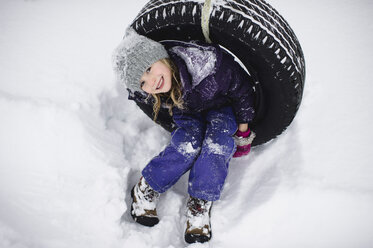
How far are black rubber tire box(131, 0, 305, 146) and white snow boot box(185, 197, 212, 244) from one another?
27.7 inches

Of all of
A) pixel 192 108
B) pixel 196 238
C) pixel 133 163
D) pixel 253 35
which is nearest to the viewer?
pixel 253 35

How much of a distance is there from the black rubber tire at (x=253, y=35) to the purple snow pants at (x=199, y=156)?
1.06ft

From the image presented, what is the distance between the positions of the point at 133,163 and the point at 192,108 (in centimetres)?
59

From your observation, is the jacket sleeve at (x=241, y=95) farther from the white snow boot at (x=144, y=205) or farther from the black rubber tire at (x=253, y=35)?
the white snow boot at (x=144, y=205)

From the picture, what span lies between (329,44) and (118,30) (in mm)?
1949

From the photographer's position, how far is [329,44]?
2.00m

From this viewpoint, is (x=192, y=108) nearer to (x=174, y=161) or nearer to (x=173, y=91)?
(x=173, y=91)

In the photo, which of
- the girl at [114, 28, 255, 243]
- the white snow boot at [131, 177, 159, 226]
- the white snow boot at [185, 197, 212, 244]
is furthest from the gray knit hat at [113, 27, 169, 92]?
the white snow boot at [185, 197, 212, 244]

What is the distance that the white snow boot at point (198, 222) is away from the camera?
135 centimetres

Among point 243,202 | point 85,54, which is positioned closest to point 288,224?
point 243,202

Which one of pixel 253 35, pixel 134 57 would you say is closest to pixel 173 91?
pixel 134 57

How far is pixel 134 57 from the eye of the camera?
1.17 m

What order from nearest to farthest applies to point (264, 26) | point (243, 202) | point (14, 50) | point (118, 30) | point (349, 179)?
1. point (264, 26)
2. point (349, 179)
3. point (243, 202)
4. point (14, 50)
5. point (118, 30)

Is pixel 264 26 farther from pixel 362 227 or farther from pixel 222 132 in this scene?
pixel 362 227
